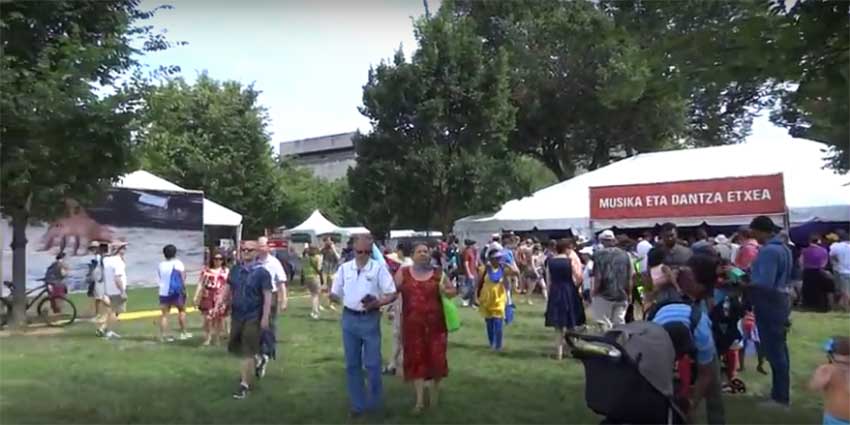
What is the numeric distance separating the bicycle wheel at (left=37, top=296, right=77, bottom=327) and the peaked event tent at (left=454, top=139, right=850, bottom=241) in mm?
13034

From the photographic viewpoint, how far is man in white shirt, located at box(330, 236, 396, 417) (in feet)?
24.9

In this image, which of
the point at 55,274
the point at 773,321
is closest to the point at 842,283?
the point at 773,321

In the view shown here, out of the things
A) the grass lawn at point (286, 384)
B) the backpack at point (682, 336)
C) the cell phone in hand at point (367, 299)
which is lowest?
the grass lawn at point (286, 384)

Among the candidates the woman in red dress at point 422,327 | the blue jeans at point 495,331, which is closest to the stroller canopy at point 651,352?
the woman in red dress at point 422,327

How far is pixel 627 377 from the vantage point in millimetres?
3725

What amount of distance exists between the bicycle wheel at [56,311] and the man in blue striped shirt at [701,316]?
14586 mm

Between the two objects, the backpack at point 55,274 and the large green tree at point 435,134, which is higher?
the large green tree at point 435,134

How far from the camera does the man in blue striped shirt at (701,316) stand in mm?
4371

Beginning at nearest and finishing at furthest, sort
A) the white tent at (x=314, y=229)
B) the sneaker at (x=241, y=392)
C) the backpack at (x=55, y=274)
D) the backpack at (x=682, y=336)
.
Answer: the backpack at (x=682, y=336) → the sneaker at (x=241, y=392) → the backpack at (x=55, y=274) → the white tent at (x=314, y=229)

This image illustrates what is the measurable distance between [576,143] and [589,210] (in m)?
17.7

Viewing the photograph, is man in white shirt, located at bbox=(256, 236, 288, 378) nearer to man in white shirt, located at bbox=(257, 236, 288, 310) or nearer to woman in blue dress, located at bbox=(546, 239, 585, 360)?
man in white shirt, located at bbox=(257, 236, 288, 310)

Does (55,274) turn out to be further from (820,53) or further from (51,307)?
(820,53)

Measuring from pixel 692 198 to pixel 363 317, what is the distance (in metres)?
15.5

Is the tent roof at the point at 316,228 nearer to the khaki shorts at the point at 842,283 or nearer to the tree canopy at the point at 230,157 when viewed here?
the tree canopy at the point at 230,157
